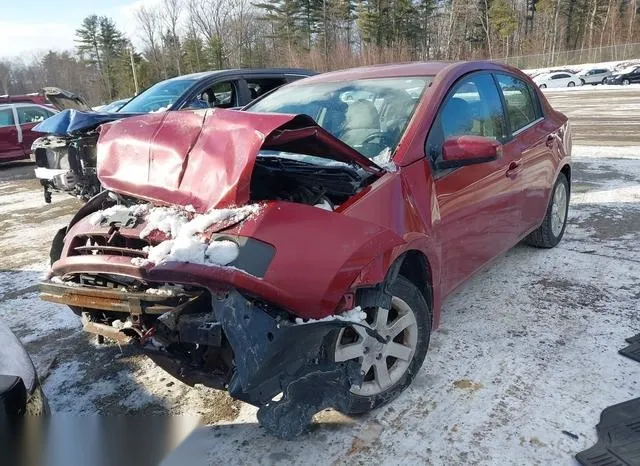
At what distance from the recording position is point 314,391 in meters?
2.22

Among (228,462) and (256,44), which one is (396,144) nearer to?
(228,462)

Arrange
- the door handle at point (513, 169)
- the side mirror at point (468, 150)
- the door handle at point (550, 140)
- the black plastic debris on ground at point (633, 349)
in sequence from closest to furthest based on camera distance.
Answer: the side mirror at point (468, 150) → the black plastic debris on ground at point (633, 349) → the door handle at point (513, 169) → the door handle at point (550, 140)

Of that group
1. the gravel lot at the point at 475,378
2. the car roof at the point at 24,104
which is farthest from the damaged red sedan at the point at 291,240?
the car roof at the point at 24,104

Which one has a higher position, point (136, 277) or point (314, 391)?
point (136, 277)

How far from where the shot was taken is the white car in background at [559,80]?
39.1m

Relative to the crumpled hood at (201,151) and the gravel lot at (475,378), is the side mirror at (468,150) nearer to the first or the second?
the crumpled hood at (201,151)

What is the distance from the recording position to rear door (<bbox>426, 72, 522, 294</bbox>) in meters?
3.12

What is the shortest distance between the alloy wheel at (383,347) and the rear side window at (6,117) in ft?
45.4

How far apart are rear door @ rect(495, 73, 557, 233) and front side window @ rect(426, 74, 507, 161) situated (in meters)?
0.17

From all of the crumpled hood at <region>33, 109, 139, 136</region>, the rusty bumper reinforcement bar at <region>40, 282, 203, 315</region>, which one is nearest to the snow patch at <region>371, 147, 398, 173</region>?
the rusty bumper reinforcement bar at <region>40, 282, 203, 315</region>

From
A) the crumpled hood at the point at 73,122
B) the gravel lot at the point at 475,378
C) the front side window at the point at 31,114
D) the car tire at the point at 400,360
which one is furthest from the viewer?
the front side window at the point at 31,114

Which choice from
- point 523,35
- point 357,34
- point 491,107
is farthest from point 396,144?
point 523,35

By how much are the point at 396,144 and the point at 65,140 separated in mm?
5325

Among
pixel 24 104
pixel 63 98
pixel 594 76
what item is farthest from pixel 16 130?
pixel 594 76
